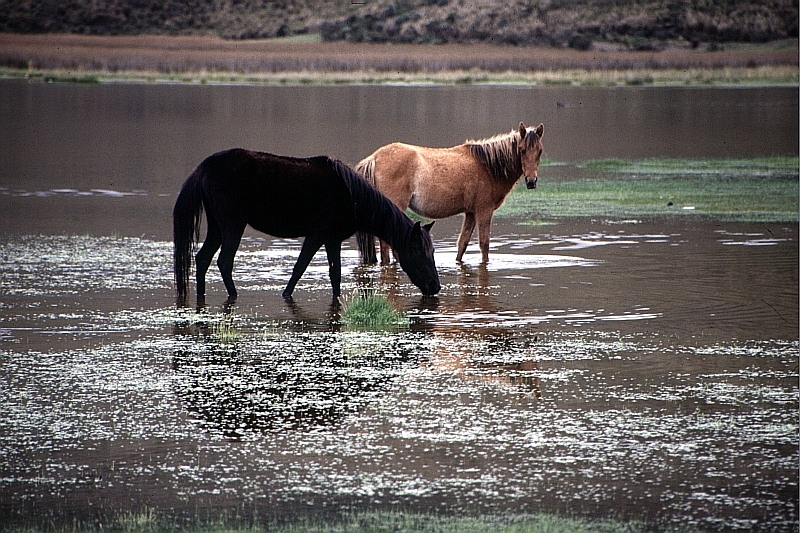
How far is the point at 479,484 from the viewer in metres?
5.95

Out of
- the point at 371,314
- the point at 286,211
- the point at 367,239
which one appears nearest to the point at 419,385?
the point at 371,314

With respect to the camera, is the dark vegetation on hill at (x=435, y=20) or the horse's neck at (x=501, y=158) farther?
the dark vegetation on hill at (x=435, y=20)

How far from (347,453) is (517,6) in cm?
10164

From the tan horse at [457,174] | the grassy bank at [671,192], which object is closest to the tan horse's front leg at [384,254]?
the tan horse at [457,174]

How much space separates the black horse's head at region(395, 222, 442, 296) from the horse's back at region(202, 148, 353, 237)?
1.78ft

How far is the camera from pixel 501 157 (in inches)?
523

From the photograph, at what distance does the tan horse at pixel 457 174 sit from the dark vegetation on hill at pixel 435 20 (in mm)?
77810

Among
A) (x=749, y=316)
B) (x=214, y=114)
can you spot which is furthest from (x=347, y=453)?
(x=214, y=114)

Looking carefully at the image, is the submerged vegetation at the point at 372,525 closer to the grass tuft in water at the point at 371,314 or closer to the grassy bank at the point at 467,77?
the grass tuft in water at the point at 371,314

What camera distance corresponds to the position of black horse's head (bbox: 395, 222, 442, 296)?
1098 centimetres

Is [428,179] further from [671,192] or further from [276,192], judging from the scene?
[671,192]

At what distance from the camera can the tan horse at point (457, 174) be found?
13.1 meters

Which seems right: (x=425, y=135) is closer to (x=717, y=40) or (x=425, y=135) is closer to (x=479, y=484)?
(x=479, y=484)

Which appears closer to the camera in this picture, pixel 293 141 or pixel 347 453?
pixel 347 453
